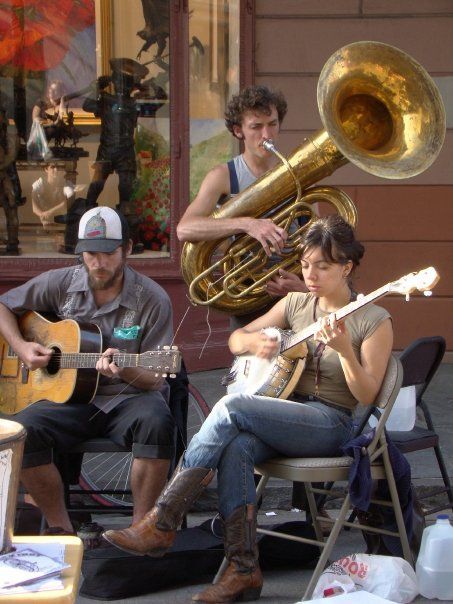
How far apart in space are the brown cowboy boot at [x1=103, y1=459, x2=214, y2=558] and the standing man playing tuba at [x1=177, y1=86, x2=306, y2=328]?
0.93 meters

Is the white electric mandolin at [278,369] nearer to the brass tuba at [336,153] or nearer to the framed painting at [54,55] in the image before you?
the brass tuba at [336,153]

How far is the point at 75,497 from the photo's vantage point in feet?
16.8

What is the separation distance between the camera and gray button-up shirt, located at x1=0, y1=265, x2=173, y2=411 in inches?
179

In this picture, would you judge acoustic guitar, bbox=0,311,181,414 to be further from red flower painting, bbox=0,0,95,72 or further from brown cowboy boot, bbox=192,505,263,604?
red flower painting, bbox=0,0,95,72

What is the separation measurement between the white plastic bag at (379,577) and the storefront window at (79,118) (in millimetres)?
3700

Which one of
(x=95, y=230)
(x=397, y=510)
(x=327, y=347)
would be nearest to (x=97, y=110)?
(x=95, y=230)

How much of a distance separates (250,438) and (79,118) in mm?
3901

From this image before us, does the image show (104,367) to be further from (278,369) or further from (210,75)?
(210,75)

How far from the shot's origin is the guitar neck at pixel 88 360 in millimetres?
4359

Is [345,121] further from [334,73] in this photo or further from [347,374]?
[347,374]

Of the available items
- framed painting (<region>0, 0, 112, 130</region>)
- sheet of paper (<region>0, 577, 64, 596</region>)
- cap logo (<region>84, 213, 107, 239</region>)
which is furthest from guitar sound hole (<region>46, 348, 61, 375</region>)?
framed painting (<region>0, 0, 112, 130</region>)

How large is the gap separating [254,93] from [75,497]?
1.88 meters

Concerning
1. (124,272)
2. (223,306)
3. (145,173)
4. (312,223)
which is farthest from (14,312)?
(145,173)

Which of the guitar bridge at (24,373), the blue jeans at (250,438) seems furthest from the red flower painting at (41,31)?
the blue jeans at (250,438)
